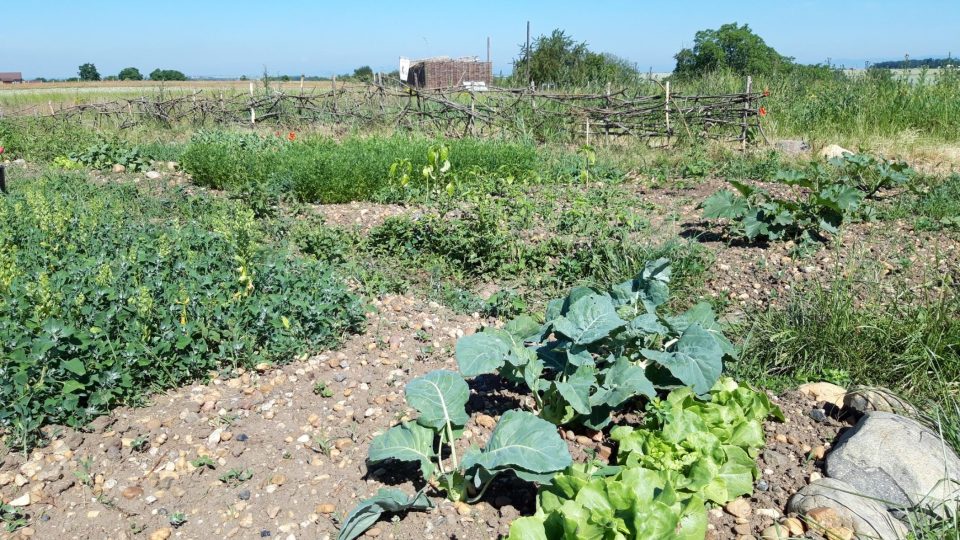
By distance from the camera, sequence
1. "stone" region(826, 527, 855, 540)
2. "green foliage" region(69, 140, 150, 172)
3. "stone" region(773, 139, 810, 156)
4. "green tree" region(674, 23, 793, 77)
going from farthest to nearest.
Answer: "green tree" region(674, 23, 793, 77) < "stone" region(773, 139, 810, 156) < "green foliage" region(69, 140, 150, 172) < "stone" region(826, 527, 855, 540)

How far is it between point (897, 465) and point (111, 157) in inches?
425

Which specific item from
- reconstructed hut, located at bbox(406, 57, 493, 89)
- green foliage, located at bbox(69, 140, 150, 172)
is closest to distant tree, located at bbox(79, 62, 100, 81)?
reconstructed hut, located at bbox(406, 57, 493, 89)

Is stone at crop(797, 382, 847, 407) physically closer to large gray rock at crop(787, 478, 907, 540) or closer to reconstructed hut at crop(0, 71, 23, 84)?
large gray rock at crop(787, 478, 907, 540)

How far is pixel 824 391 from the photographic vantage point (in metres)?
3.57

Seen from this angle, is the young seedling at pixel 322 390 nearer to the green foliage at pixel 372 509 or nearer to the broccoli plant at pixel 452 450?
the broccoli plant at pixel 452 450

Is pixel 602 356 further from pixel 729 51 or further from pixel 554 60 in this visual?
pixel 729 51

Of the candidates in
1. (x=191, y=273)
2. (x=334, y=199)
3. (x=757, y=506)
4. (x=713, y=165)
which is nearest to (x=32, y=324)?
(x=191, y=273)

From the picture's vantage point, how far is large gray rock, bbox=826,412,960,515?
2.73 metres

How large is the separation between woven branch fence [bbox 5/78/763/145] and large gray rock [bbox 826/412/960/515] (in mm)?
9030

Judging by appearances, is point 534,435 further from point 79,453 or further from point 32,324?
point 32,324

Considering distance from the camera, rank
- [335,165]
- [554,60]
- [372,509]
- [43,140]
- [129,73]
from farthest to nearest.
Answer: [129,73] < [554,60] < [43,140] < [335,165] < [372,509]

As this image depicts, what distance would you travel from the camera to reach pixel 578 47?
23391mm

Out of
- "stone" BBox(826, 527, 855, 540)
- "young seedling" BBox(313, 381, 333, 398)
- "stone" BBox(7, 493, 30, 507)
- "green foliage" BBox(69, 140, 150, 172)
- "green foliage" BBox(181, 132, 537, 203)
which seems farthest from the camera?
"green foliage" BBox(69, 140, 150, 172)

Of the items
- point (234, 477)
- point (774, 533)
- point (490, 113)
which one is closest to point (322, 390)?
point (234, 477)
